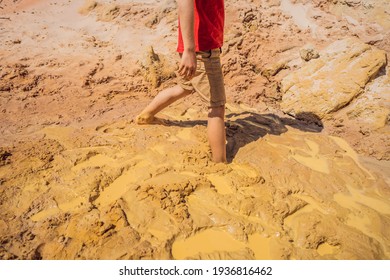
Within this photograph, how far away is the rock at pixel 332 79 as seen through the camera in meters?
3.15

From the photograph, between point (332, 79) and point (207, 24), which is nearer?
point (207, 24)

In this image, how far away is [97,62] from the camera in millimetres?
3742

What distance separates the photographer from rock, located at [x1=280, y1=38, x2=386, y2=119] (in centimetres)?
315

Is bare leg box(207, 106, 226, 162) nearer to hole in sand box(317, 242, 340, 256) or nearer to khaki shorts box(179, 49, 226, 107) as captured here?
khaki shorts box(179, 49, 226, 107)

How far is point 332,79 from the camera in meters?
3.29

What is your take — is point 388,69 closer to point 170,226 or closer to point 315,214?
point 315,214

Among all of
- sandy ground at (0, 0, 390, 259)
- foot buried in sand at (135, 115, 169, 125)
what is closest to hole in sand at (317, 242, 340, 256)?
sandy ground at (0, 0, 390, 259)

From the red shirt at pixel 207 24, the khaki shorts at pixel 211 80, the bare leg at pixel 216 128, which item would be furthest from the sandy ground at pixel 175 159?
the red shirt at pixel 207 24

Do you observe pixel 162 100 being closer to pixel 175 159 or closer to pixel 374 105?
pixel 175 159

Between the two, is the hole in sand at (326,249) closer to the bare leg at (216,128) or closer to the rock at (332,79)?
the bare leg at (216,128)

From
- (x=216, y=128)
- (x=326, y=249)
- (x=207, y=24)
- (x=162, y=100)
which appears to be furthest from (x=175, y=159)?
(x=326, y=249)

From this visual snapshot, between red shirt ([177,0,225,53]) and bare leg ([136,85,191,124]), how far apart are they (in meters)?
0.53

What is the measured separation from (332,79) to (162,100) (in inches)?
80.4
